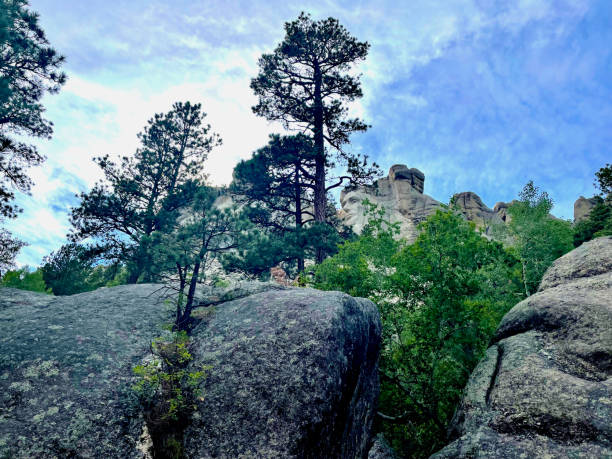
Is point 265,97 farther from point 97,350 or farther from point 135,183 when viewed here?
point 97,350

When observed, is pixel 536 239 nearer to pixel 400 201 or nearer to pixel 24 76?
pixel 400 201

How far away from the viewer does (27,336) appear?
19.4 feet

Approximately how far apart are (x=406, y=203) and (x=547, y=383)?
4851 centimetres

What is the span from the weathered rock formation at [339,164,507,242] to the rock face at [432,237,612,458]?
40.1m

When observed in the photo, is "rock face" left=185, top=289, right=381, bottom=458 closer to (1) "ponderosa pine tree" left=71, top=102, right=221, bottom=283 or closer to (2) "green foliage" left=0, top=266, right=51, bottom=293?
(1) "ponderosa pine tree" left=71, top=102, right=221, bottom=283

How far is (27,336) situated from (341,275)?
875cm

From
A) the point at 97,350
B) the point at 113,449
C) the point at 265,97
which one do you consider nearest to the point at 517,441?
the point at 113,449

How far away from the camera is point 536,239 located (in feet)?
88.5

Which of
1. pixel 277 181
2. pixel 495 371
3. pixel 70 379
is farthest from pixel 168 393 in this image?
pixel 277 181

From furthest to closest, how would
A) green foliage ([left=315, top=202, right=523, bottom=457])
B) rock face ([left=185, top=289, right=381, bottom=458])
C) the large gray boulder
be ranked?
green foliage ([left=315, top=202, right=523, bottom=457]) < rock face ([left=185, top=289, right=381, bottom=458]) < the large gray boulder

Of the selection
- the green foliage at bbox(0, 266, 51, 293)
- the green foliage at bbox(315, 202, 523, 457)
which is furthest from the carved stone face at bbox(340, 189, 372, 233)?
the green foliage at bbox(315, 202, 523, 457)

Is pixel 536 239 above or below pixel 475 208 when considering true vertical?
below

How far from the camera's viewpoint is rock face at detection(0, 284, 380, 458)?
15.0 feet

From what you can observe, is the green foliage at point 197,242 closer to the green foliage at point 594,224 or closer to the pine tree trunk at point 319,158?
the pine tree trunk at point 319,158
